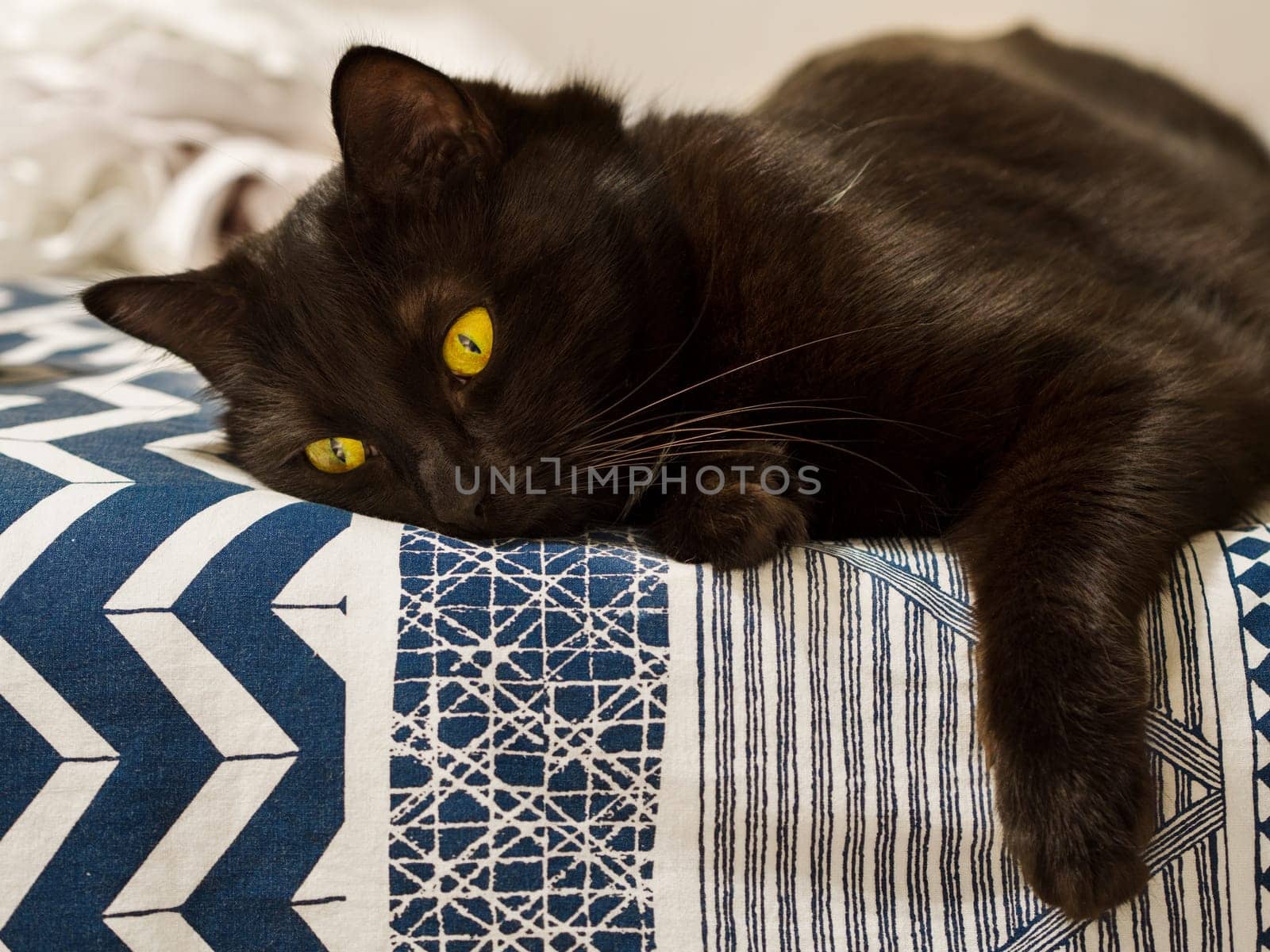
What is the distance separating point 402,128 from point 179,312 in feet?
1.16

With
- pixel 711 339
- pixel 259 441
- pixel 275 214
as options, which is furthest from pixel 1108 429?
pixel 275 214

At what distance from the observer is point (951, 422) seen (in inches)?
41.6

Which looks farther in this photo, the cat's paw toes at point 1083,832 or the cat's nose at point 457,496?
the cat's nose at point 457,496

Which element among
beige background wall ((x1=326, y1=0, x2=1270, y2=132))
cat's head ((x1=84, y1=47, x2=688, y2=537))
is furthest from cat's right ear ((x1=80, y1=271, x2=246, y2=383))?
beige background wall ((x1=326, y1=0, x2=1270, y2=132))

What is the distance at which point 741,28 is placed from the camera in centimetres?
246

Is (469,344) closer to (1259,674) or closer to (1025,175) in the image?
(1259,674)

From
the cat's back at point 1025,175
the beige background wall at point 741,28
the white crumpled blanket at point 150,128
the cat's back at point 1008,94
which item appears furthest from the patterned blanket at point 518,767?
the beige background wall at point 741,28

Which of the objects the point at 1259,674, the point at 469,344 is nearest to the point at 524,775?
the point at 469,344

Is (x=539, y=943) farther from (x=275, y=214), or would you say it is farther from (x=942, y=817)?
(x=275, y=214)

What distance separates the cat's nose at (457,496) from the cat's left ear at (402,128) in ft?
1.00

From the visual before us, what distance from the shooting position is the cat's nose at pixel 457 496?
3.17ft

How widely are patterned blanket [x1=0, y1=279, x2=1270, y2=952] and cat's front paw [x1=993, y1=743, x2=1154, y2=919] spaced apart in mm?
37

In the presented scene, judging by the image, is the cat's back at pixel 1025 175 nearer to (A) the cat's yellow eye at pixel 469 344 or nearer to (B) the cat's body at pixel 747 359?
(B) the cat's body at pixel 747 359

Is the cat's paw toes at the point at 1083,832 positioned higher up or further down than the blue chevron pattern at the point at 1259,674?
further down
